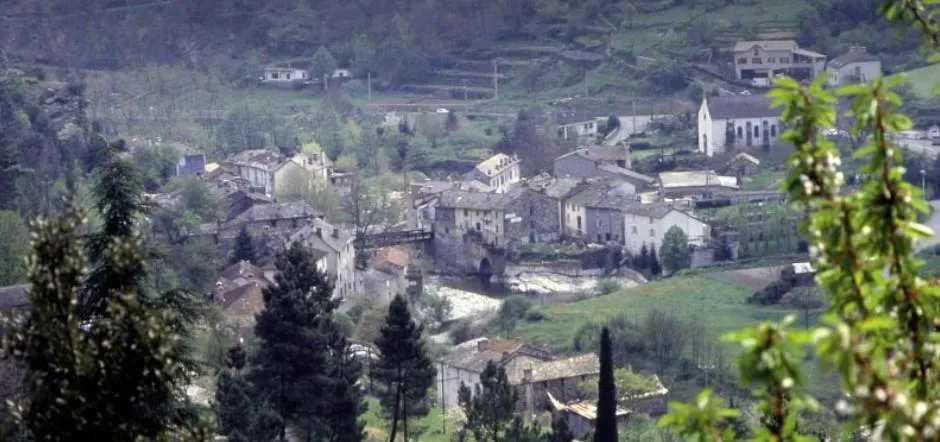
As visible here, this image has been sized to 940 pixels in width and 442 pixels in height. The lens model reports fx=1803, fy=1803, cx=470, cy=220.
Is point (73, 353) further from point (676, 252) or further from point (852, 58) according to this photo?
point (852, 58)

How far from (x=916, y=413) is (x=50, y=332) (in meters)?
1.99

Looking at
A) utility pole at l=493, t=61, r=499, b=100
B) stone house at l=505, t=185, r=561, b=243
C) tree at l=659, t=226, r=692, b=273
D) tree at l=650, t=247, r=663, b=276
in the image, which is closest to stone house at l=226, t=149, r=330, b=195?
stone house at l=505, t=185, r=561, b=243

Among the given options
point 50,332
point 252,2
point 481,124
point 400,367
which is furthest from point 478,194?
point 50,332

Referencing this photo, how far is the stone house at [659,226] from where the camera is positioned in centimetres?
2422

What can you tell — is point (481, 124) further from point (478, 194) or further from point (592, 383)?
point (592, 383)

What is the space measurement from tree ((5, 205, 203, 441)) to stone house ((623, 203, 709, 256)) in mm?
20459

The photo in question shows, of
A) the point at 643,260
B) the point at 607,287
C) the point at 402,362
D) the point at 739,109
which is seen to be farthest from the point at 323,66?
the point at 402,362

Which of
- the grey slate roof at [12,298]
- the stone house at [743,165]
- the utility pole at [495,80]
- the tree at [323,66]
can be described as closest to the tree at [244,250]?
the grey slate roof at [12,298]

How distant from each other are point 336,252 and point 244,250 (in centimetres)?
115

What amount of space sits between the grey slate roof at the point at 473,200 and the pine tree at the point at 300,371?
1278 cm

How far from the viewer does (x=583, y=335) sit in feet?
62.0

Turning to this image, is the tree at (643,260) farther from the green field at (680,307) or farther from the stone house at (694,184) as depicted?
the stone house at (694,184)

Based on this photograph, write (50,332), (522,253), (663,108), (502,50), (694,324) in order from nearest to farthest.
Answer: (50,332), (694,324), (522,253), (663,108), (502,50)

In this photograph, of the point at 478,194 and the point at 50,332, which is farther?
the point at 478,194
